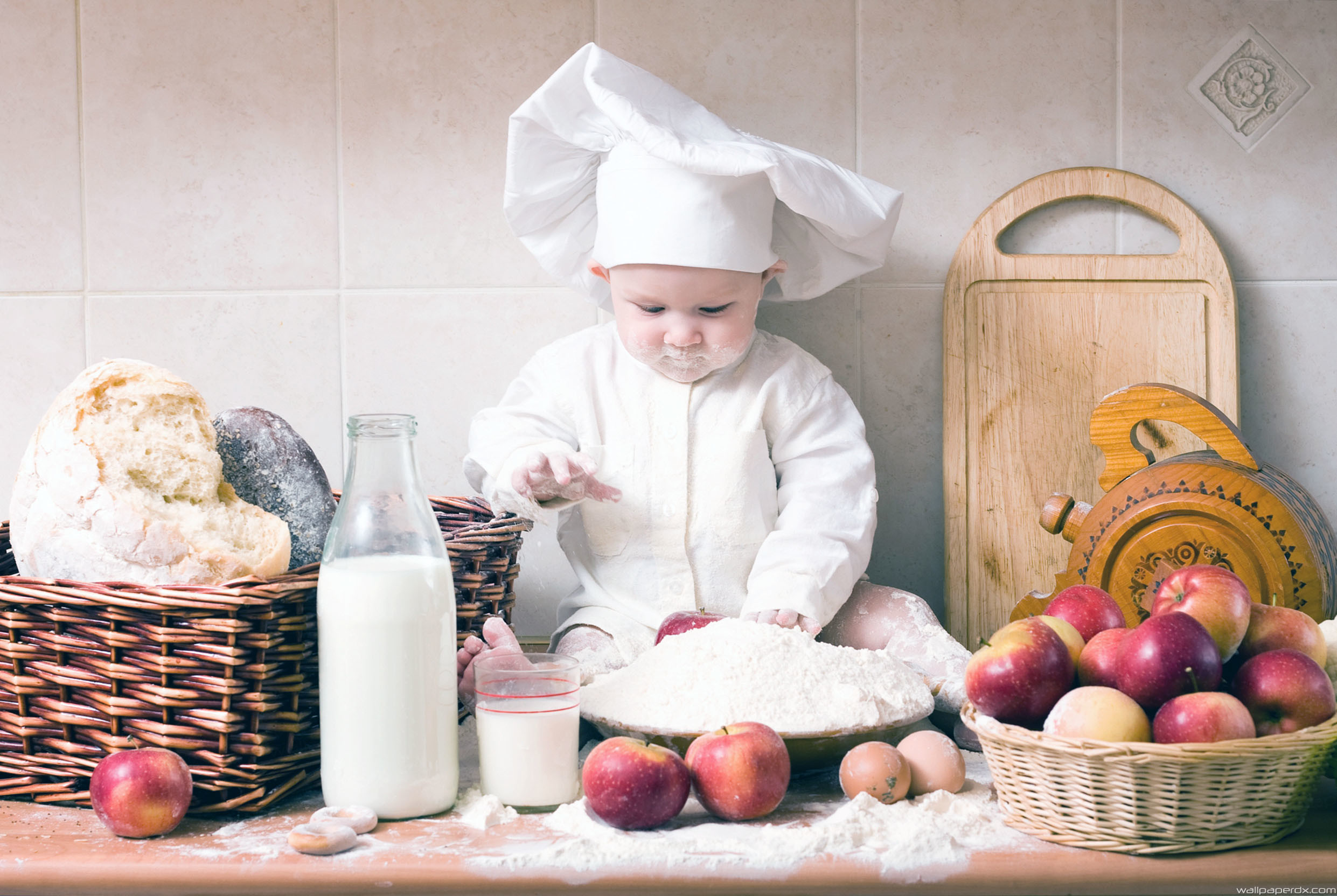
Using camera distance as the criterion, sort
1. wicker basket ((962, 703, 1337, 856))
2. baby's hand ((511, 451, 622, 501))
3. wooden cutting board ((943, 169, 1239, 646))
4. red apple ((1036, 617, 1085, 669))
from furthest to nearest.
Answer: wooden cutting board ((943, 169, 1239, 646)) < baby's hand ((511, 451, 622, 501)) < red apple ((1036, 617, 1085, 669)) < wicker basket ((962, 703, 1337, 856))

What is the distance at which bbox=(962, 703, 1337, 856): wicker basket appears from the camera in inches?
26.8

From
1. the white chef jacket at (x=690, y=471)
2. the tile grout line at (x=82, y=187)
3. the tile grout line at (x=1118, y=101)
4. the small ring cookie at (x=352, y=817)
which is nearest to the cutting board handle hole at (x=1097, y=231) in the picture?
the tile grout line at (x=1118, y=101)

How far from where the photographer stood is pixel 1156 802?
699mm

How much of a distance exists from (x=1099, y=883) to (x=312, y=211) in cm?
118

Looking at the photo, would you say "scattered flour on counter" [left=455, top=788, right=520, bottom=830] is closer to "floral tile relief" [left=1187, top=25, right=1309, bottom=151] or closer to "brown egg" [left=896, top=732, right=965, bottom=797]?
"brown egg" [left=896, top=732, right=965, bottom=797]

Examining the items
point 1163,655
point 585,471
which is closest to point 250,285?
point 585,471

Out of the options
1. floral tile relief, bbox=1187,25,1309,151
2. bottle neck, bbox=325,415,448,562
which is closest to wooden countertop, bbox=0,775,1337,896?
bottle neck, bbox=325,415,448,562

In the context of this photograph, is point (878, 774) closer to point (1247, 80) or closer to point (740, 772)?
point (740, 772)

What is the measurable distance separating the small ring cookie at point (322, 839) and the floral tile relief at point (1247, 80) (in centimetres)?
131

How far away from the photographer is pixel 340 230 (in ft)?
4.50

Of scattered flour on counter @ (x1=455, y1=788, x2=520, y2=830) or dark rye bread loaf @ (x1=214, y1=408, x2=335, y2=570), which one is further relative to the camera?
dark rye bread loaf @ (x1=214, y1=408, x2=335, y2=570)

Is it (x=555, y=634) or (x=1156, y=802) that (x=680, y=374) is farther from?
(x=1156, y=802)

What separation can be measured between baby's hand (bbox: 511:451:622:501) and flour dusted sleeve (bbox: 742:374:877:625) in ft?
0.65

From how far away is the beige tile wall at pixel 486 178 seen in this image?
4.39 ft
